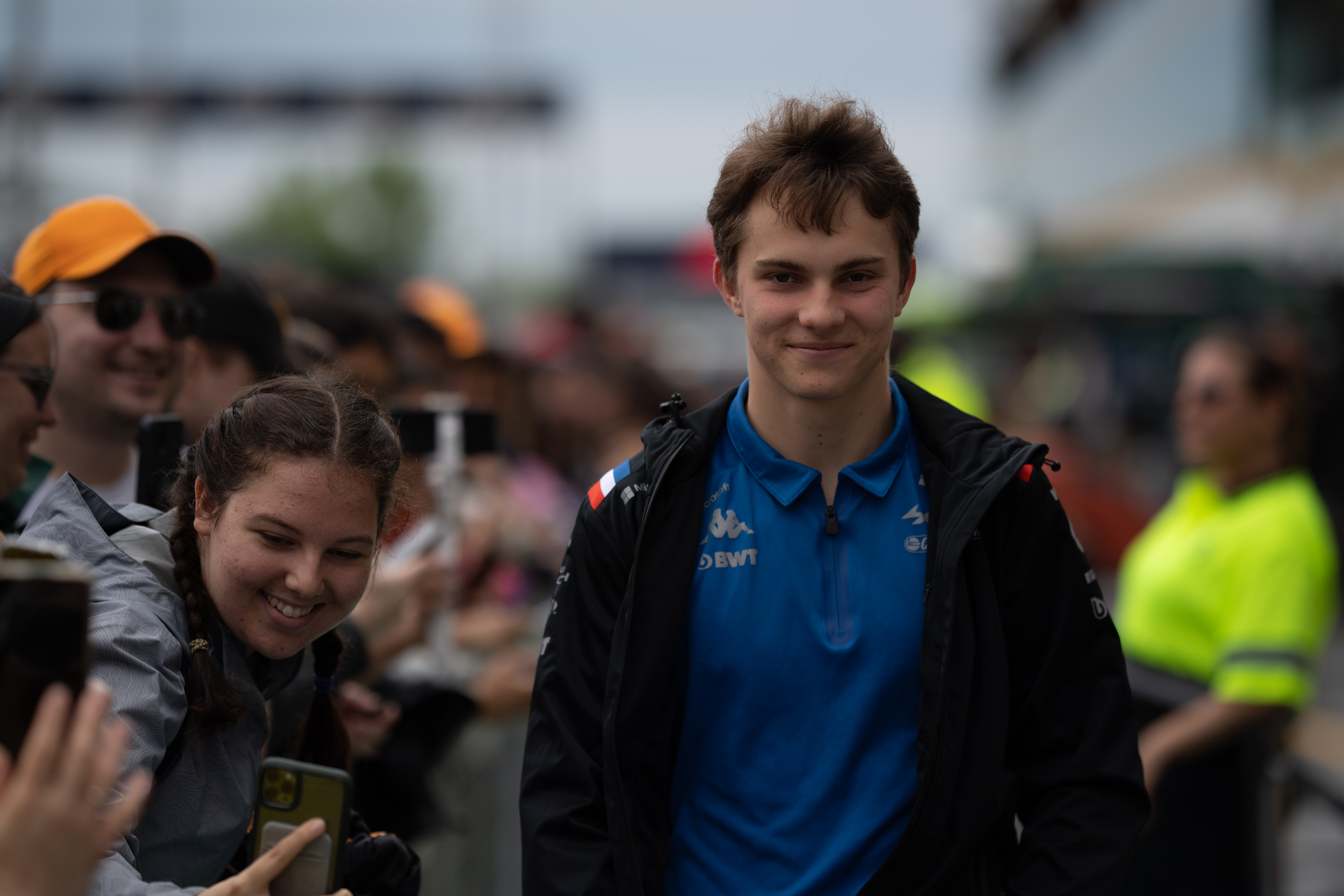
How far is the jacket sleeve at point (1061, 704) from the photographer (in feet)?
7.07

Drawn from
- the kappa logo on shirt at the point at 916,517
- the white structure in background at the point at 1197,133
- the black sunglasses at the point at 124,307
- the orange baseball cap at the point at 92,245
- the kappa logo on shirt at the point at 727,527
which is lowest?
the kappa logo on shirt at the point at 727,527

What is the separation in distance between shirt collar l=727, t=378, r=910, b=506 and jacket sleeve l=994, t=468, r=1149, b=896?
0.68ft

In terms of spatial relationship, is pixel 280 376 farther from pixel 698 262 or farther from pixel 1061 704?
pixel 698 262

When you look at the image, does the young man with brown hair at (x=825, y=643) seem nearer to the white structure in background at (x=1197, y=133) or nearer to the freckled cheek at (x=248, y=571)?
the freckled cheek at (x=248, y=571)

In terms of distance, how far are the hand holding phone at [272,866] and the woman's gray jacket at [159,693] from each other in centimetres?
5

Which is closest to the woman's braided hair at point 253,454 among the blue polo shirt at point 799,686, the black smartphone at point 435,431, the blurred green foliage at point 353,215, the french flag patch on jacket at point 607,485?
the french flag patch on jacket at point 607,485

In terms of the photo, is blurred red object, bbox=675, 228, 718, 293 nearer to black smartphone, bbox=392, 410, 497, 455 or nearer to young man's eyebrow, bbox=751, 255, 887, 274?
young man's eyebrow, bbox=751, 255, 887, 274

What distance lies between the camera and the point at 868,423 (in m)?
2.28

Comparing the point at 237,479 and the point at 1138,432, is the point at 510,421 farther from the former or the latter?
the point at 1138,432

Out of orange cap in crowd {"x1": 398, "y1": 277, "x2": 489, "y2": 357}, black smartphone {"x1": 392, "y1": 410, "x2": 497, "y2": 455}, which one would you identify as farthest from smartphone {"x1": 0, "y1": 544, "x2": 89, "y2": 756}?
orange cap in crowd {"x1": 398, "y1": 277, "x2": 489, "y2": 357}

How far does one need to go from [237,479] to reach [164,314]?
50.5 inches

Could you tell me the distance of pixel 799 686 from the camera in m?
2.16

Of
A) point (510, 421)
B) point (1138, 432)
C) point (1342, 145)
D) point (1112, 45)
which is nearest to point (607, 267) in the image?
point (1112, 45)

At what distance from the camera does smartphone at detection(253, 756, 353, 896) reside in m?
1.85
